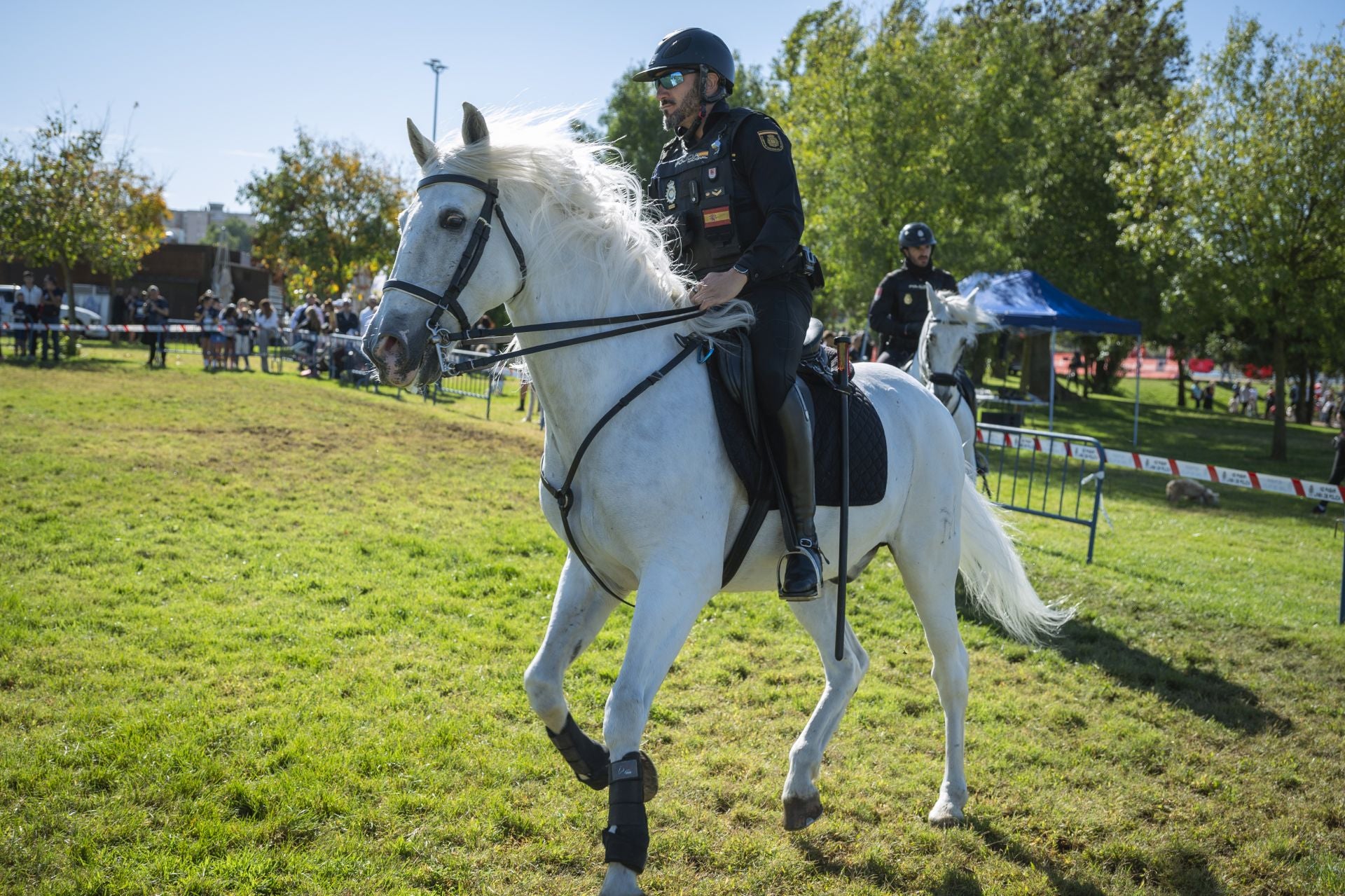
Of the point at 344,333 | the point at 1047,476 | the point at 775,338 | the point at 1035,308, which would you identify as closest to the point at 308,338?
the point at 344,333

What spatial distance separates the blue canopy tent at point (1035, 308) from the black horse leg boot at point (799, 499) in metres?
21.6

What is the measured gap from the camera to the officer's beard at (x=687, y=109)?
4.24 metres

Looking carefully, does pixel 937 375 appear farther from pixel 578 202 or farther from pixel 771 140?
pixel 578 202

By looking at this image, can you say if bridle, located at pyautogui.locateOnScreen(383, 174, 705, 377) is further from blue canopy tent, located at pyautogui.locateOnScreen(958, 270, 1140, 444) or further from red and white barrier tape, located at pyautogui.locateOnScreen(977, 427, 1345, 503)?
blue canopy tent, located at pyautogui.locateOnScreen(958, 270, 1140, 444)

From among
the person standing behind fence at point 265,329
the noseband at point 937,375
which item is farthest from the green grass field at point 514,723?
the person standing behind fence at point 265,329

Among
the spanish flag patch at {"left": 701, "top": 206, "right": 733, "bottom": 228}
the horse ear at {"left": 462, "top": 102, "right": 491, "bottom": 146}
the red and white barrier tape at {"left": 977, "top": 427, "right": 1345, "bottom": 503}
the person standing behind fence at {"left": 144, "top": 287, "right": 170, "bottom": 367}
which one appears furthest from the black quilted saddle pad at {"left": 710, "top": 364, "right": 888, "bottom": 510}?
the person standing behind fence at {"left": 144, "top": 287, "right": 170, "bottom": 367}

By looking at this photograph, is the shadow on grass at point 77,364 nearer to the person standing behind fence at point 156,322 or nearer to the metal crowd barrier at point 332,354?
the person standing behind fence at point 156,322

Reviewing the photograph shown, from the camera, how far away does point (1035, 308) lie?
2484 cm

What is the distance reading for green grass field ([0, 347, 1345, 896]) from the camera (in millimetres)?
4285

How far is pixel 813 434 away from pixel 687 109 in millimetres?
1683

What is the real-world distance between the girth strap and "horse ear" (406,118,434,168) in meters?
1.29

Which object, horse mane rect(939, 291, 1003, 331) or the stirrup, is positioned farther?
horse mane rect(939, 291, 1003, 331)

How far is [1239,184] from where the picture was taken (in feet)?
76.6

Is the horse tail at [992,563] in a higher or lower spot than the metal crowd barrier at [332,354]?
lower
